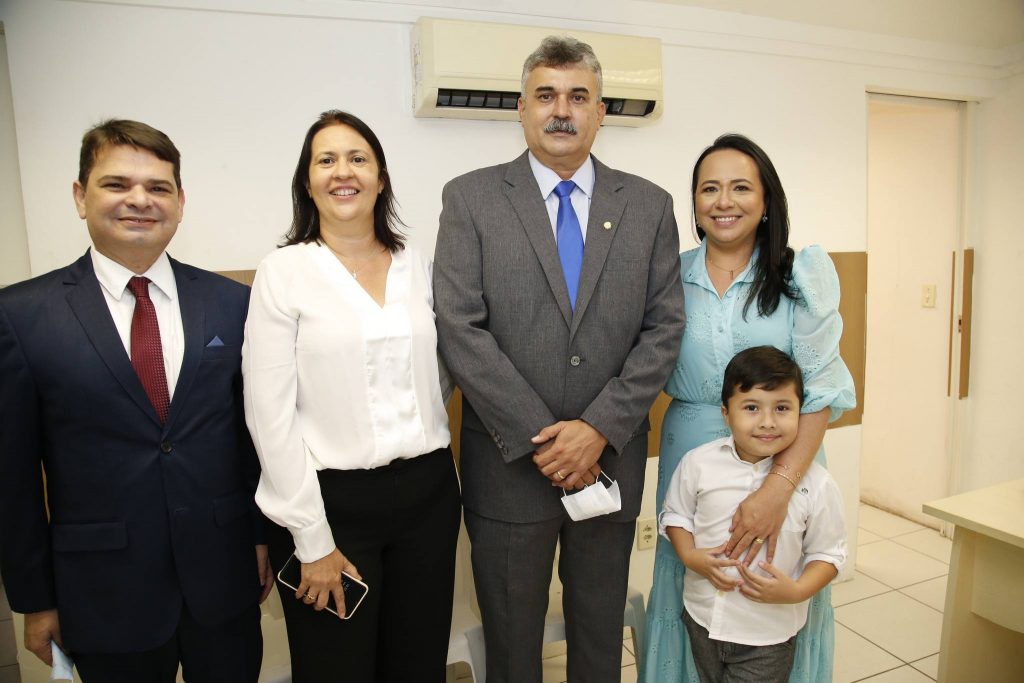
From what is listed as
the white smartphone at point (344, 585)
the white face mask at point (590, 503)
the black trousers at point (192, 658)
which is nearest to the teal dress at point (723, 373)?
the white face mask at point (590, 503)

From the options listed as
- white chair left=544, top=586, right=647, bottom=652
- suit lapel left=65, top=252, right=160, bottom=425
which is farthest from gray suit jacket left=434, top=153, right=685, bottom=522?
white chair left=544, top=586, right=647, bottom=652

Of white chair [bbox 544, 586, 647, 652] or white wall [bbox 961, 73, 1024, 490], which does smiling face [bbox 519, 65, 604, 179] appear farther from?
white wall [bbox 961, 73, 1024, 490]

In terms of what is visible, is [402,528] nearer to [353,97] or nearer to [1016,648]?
[353,97]

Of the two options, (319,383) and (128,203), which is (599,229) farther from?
(128,203)

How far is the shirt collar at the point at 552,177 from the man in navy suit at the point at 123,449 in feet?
2.64

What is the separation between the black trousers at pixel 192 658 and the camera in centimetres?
131

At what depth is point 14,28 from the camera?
1.89m

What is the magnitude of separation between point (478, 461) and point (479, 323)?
1.11 ft

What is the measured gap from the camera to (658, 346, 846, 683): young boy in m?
1.53

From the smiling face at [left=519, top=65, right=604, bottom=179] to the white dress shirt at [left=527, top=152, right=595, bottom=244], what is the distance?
0.04m

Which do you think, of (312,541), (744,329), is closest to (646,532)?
(744,329)

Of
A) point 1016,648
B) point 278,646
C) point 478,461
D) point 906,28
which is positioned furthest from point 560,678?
point 906,28

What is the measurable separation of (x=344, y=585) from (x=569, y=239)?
Result: 93 cm

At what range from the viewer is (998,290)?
3.47 metres
